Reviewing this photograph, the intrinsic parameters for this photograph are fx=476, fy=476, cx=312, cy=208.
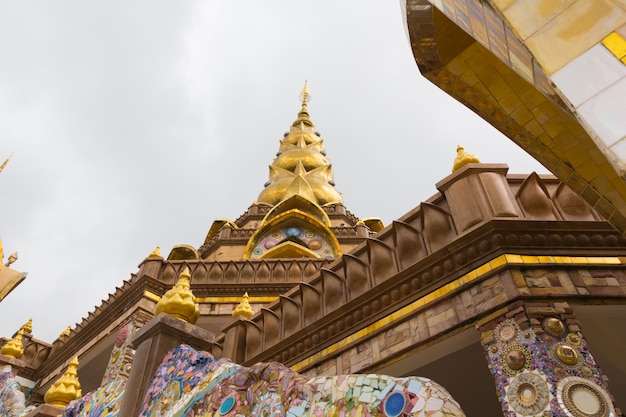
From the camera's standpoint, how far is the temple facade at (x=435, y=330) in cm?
403

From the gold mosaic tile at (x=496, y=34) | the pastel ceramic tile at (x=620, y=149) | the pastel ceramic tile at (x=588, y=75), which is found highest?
the gold mosaic tile at (x=496, y=34)

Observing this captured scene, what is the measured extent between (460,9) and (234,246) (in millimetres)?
19357

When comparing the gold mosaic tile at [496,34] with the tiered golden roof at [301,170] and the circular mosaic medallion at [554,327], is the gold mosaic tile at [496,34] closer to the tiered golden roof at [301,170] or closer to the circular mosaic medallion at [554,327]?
the circular mosaic medallion at [554,327]

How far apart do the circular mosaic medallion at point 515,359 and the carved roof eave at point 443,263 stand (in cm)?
109

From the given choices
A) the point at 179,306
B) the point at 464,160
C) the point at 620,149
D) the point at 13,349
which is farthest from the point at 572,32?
the point at 13,349

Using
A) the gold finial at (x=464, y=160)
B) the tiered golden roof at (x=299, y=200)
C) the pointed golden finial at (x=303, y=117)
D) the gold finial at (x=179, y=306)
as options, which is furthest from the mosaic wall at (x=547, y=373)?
the pointed golden finial at (x=303, y=117)

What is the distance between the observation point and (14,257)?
660 inches

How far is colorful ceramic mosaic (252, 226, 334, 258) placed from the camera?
18.5m

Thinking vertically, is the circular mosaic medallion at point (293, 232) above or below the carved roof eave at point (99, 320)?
above

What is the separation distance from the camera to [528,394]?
423 centimetres

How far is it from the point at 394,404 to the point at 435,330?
252 centimetres

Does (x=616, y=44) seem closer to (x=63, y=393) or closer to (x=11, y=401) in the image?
(x=63, y=393)

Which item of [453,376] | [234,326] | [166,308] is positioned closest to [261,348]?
[234,326]

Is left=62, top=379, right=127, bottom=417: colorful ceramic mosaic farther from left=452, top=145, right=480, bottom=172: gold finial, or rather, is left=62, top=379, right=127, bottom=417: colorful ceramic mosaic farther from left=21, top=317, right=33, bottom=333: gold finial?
left=21, top=317, right=33, bottom=333: gold finial
